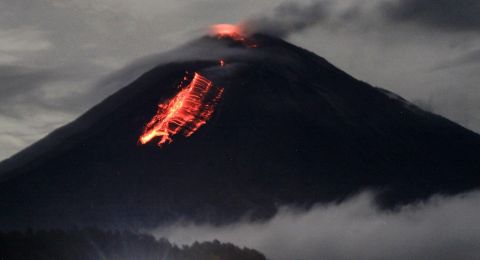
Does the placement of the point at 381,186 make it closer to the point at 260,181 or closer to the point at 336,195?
the point at 336,195

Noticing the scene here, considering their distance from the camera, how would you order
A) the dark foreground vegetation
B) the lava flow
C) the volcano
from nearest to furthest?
the dark foreground vegetation
the volcano
the lava flow

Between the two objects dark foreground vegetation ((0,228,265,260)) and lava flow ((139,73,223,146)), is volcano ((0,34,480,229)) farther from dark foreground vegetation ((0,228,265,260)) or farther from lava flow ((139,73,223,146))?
dark foreground vegetation ((0,228,265,260))

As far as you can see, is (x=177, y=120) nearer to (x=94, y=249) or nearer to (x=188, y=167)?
(x=188, y=167)

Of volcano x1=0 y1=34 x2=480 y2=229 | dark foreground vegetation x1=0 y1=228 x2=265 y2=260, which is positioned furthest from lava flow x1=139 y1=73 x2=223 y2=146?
dark foreground vegetation x1=0 y1=228 x2=265 y2=260

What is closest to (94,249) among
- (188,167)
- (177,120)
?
(188,167)

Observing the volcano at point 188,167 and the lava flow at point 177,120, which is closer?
the volcano at point 188,167

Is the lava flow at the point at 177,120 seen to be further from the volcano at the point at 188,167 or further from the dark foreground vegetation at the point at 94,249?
the dark foreground vegetation at the point at 94,249

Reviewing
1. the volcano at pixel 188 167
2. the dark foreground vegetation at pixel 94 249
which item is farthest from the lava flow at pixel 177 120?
the dark foreground vegetation at pixel 94 249

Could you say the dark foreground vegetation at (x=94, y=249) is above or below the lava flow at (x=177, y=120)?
below


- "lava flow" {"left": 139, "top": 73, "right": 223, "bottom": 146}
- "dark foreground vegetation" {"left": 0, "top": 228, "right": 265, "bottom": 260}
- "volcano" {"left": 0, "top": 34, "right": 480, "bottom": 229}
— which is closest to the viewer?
"dark foreground vegetation" {"left": 0, "top": 228, "right": 265, "bottom": 260}
